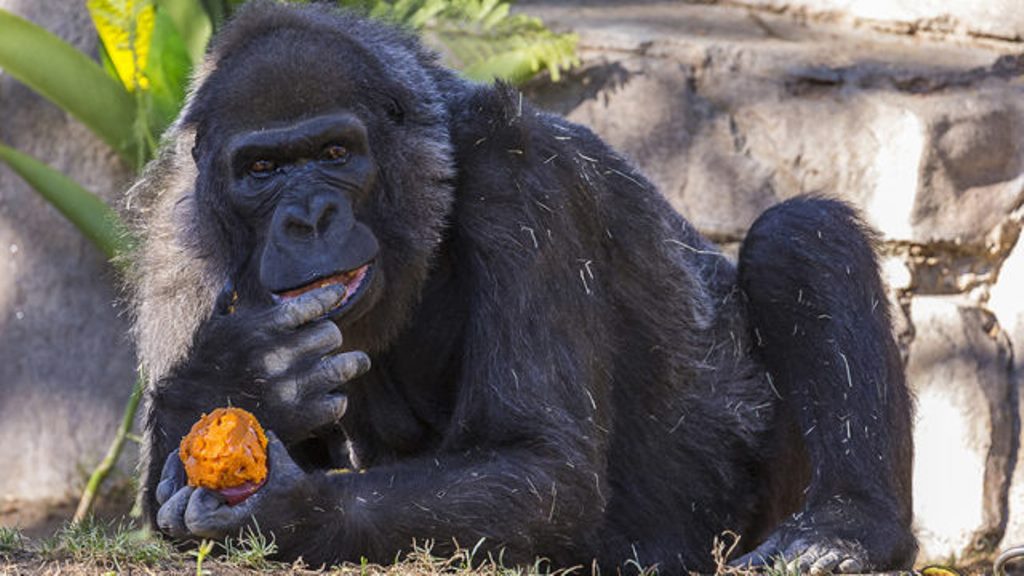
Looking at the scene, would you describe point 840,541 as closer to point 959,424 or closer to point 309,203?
point 309,203

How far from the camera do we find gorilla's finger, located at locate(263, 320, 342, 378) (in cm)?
475

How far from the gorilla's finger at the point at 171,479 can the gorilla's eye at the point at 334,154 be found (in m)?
0.94

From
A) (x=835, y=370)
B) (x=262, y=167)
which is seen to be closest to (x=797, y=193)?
(x=835, y=370)

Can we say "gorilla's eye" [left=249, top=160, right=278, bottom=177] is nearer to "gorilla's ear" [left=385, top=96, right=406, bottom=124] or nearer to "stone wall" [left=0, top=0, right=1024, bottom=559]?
"gorilla's ear" [left=385, top=96, right=406, bottom=124]

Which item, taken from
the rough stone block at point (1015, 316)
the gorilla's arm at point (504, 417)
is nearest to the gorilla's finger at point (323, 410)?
the gorilla's arm at point (504, 417)

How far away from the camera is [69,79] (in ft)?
27.1

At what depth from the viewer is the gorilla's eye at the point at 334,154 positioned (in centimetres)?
503

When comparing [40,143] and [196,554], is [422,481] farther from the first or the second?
[40,143]

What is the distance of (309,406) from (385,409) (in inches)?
23.5

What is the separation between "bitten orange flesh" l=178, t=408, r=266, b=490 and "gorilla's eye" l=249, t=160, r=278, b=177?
0.77m

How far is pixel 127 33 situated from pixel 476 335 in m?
3.81

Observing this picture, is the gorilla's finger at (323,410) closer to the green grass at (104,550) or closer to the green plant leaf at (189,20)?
the green grass at (104,550)

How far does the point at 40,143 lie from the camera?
8.64 meters

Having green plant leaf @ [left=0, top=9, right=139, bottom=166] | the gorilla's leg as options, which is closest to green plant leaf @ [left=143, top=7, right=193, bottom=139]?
green plant leaf @ [left=0, top=9, right=139, bottom=166]
